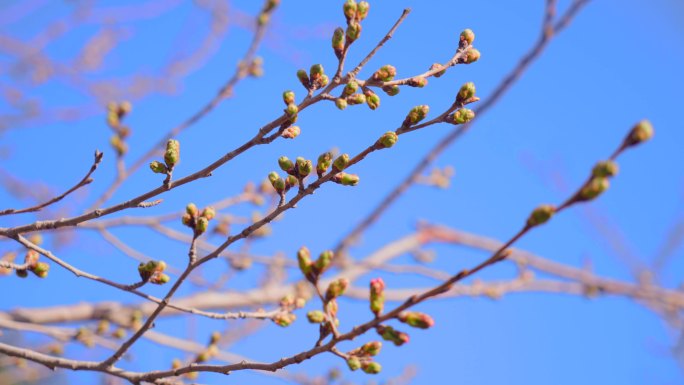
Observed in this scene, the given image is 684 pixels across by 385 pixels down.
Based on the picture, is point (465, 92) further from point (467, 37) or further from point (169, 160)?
point (169, 160)

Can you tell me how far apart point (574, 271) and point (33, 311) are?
4.77 m

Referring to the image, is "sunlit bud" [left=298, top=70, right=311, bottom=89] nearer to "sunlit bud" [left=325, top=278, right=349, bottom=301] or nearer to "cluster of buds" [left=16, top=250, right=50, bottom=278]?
"sunlit bud" [left=325, top=278, right=349, bottom=301]

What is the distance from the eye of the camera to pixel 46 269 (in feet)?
6.09

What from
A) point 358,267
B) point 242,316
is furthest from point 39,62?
point 242,316

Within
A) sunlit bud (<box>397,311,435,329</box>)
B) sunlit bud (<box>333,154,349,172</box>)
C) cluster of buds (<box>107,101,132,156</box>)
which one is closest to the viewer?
sunlit bud (<box>397,311,435,329</box>)

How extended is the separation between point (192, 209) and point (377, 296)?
706 mm

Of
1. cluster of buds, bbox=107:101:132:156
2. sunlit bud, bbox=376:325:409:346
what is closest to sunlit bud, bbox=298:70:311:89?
sunlit bud, bbox=376:325:409:346

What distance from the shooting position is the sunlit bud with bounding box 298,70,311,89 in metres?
1.65

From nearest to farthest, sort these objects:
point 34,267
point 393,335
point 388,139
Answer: point 393,335
point 388,139
point 34,267

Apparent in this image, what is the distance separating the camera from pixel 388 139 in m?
1.49

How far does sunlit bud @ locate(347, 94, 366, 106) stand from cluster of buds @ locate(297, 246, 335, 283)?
1.44 ft

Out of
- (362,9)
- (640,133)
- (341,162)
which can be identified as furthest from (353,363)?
(362,9)

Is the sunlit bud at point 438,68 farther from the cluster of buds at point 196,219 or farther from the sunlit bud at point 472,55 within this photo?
the cluster of buds at point 196,219

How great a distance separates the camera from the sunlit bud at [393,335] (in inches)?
49.9
